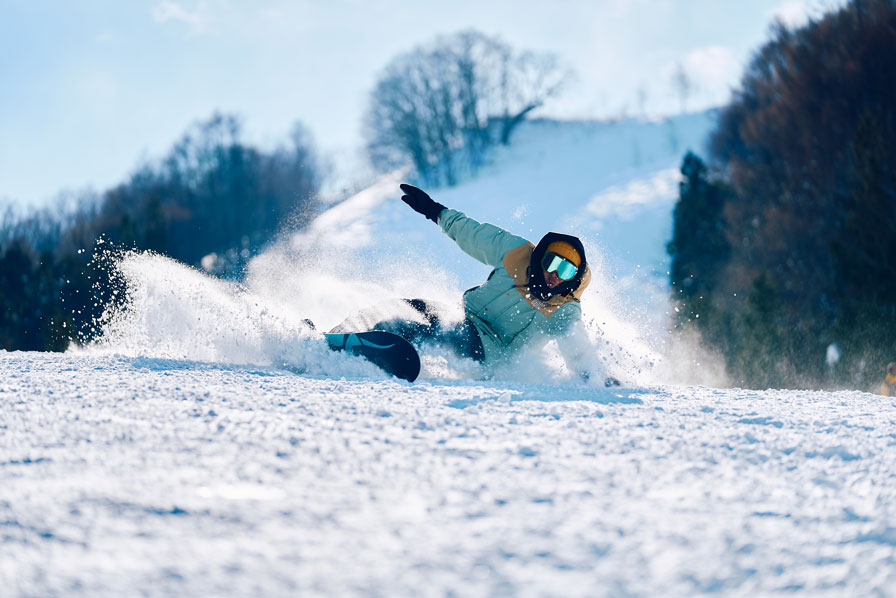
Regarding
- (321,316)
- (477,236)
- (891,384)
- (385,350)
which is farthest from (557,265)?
(891,384)

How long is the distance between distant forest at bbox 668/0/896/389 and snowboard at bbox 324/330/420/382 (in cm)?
834

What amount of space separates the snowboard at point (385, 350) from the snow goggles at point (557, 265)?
3.04 ft

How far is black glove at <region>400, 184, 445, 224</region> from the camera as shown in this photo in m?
4.92

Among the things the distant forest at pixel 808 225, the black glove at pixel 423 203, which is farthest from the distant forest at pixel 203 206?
the black glove at pixel 423 203

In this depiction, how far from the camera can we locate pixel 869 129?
11.8 meters

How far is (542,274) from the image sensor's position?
13.4 ft

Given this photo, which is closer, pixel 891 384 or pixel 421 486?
pixel 421 486

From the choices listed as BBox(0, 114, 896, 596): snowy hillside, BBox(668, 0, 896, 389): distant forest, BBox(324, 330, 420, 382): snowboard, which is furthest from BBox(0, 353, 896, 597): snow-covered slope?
BBox(668, 0, 896, 389): distant forest

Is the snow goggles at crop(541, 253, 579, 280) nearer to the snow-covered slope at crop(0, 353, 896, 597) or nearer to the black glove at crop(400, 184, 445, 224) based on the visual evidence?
the black glove at crop(400, 184, 445, 224)

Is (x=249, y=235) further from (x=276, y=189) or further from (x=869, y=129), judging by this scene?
(x=869, y=129)

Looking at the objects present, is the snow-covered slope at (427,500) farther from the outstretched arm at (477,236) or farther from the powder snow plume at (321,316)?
the outstretched arm at (477,236)

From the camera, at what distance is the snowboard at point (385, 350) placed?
3.77m

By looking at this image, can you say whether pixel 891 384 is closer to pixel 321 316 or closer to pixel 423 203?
pixel 423 203

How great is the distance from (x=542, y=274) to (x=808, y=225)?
14.1 metres
